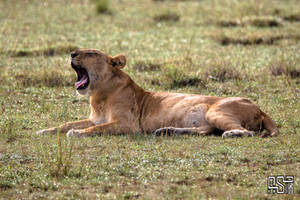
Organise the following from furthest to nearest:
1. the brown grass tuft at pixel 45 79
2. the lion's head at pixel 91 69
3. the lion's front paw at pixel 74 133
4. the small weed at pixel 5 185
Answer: the brown grass tuft at pixel 45 79 → the lion's head at pixel 91 69 → the lion's front paw at pixel 74 133 → the small weed at pixel 5 185

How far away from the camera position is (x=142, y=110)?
7590 millimetres

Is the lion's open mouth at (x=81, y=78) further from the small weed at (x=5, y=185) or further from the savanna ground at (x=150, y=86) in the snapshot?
the small weed at (x=5, y=185)

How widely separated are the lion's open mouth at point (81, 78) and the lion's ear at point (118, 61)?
0.38 m

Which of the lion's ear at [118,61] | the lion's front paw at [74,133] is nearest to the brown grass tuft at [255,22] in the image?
the lion's ear at [118,61]

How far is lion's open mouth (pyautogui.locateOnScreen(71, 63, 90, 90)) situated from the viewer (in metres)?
7.59

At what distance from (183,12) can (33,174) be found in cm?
1194

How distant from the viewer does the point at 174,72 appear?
394 inches

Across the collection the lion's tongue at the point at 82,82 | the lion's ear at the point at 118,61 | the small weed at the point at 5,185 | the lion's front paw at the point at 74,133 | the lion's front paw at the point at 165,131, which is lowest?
the lion's front paw at the point at 165,131

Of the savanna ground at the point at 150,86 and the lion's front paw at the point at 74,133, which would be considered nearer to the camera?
the savanna ground at the point at 150,86

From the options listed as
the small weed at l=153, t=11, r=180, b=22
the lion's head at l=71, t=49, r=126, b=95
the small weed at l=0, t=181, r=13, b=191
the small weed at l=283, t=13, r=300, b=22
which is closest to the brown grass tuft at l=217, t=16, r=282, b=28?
the small weed at l=283, t=13, r=300, b=22

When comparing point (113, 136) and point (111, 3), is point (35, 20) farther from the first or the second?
point (113, 136)

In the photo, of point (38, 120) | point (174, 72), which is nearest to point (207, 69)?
point (174, 72)

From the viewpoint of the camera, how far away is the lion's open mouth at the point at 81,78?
7.59 meters

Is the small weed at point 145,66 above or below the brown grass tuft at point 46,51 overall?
below
